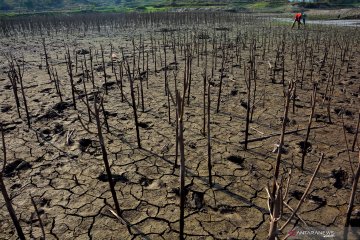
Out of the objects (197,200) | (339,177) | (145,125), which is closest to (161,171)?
(197,200)

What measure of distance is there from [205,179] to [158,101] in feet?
8.36

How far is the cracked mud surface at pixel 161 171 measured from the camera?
2504mm

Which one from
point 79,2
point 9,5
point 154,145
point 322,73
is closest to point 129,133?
point 154,145

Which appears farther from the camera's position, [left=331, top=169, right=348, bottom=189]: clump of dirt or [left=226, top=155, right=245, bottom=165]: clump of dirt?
[left=226, top=155, right=245, bottom=165]: clump of dirt

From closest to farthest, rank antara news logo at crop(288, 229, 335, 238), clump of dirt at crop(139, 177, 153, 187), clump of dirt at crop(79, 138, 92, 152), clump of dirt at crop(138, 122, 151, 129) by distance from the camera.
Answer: antara news logo at crop(288, 229, 335, 238), clump of dirt at crop(139, 177, 153, 187), clump of dirt at crop(79, 138, 92, 152), clump of dirt at crop(138, 122, 151, 129)

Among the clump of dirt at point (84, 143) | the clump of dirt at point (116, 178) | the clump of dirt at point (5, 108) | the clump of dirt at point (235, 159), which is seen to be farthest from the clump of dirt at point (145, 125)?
the clump of dirt at point (5, 108)

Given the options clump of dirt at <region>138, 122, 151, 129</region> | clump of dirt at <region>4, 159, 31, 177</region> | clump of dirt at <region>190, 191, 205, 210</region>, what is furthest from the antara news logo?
clump of dirt at <region>4, 159, 31, 177</region>

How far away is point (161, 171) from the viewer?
10.6 feet

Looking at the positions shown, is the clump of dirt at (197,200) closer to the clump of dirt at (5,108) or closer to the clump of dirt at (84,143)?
the clump of dirt at (84,143)

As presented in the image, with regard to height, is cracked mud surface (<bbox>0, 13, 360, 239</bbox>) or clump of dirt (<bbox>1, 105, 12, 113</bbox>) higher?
clump of dirt (<bbox>1, 105, 12, 113</bbox>)

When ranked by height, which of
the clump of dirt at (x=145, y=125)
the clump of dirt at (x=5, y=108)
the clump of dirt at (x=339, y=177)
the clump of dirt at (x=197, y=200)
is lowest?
Result: the clump of dirt at (x=197, y=200)

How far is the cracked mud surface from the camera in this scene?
2504 mm

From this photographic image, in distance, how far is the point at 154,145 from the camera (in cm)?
378

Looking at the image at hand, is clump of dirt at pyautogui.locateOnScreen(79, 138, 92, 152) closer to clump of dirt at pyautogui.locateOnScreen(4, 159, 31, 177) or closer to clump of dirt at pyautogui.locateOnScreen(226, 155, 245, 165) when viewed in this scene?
clump of dirt at pyautogui.locateOnScreen(4, 159, 31, 177)
